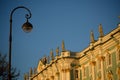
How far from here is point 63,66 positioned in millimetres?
57594

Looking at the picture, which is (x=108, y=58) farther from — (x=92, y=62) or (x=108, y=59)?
(x=92, y=62)

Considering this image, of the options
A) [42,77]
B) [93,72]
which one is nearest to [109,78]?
[93,72]

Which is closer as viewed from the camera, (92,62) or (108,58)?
(108,58)

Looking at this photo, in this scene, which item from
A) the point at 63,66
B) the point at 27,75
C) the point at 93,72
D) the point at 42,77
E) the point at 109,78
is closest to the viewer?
the point at 109,78

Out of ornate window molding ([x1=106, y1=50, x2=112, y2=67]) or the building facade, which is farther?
ornate window molding ([x1=106, y1=50, x2=112, y2=67])

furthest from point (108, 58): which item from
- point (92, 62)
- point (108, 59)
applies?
point (92, 62)

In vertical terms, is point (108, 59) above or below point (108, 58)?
below

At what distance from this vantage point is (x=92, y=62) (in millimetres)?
49469

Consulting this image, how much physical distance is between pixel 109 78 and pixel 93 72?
15.9ft

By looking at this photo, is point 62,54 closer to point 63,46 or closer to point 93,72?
point 63,46

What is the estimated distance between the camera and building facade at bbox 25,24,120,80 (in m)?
43.2

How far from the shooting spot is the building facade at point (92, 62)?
1701 inches

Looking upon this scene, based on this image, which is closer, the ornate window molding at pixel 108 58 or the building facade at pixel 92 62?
the building facade at pixel 92 62

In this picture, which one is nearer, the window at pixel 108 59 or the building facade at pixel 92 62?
the building facade at pixel 92 62
